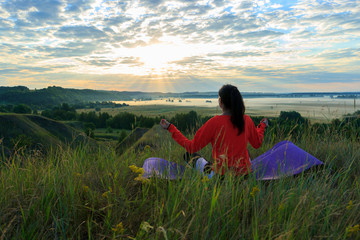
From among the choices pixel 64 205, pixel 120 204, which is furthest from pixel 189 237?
pixel 64 205

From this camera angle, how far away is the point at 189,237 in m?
2.15

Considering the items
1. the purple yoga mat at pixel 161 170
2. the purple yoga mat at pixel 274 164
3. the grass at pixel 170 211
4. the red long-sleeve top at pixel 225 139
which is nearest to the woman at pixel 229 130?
the red long-sleeve top at pixel 225 139

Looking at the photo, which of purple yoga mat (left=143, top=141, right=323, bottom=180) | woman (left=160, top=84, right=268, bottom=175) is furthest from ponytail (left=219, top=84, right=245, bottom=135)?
purple yoga mat (left=143, top=141, right=323, bottom=180)

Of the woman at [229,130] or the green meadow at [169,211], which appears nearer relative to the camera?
the green meadow at [169,211]

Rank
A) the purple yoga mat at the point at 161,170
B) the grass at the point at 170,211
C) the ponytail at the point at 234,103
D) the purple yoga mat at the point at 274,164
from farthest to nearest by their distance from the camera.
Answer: the ponytail at the point at 234,103
the purple yoga mat at the point at 274,164
the purple yoga mat at the point at 161,170
the grass at the point at 170,211

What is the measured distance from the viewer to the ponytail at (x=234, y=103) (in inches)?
A: 141

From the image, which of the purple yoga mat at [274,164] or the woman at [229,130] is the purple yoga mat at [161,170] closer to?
the purple yoga mat at [274,164]

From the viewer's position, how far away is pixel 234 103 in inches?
141

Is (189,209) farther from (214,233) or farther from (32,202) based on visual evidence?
(32,202)

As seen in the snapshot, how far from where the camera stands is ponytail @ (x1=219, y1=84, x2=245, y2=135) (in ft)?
11.8

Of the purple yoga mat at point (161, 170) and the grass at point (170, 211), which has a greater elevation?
the purple yoga mat at point (161, 170)

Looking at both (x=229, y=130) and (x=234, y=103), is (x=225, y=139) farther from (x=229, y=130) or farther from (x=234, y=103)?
(x=234, y=103)

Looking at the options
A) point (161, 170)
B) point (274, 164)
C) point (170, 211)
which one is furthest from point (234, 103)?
point (170, 211)

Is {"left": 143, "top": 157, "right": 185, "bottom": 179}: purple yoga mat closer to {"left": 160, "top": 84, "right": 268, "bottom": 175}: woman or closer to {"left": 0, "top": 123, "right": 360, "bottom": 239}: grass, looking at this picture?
{"left": 0, "top": 123, "right": 360, "bottom": 239}: grass
